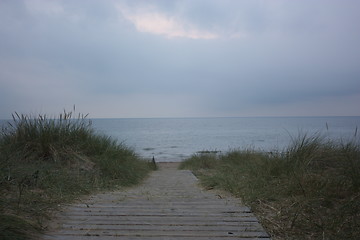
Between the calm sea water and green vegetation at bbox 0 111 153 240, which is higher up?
green vegetation at bbox 0 111 153 240

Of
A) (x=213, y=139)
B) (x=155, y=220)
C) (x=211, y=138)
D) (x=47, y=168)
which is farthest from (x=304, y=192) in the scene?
(x=211, y=138)

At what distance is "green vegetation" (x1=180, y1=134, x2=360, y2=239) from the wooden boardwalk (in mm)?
301

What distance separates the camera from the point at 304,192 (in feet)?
12.8

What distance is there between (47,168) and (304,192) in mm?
3799

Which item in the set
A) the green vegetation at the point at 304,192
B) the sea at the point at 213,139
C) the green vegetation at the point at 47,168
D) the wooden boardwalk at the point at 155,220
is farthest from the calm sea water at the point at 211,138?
the wooden boardwalk at the point at 155,220

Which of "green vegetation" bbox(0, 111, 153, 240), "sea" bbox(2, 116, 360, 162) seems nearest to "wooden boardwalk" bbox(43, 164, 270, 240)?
"green vegetation" bbox(0, 111, 153, 240)

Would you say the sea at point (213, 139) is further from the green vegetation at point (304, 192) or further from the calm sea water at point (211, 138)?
the green vegetation at point (304, 192)

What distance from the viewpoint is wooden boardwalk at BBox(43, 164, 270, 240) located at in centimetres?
279

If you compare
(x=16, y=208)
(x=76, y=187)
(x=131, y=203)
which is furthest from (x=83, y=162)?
(x=16, y=208)

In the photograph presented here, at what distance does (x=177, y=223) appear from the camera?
10.1 ft

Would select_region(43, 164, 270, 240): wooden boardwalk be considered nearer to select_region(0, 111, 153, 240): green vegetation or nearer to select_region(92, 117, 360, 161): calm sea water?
select_region(0, 111, 153, 240): green vegetation

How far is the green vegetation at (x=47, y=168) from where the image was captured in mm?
3025

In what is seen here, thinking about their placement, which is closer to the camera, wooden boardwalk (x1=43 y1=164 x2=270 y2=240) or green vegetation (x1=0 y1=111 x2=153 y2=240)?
wooden boardwalk (x1=43 y1=164 x2=270 y2=240)

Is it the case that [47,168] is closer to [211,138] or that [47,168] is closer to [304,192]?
[304,192]
